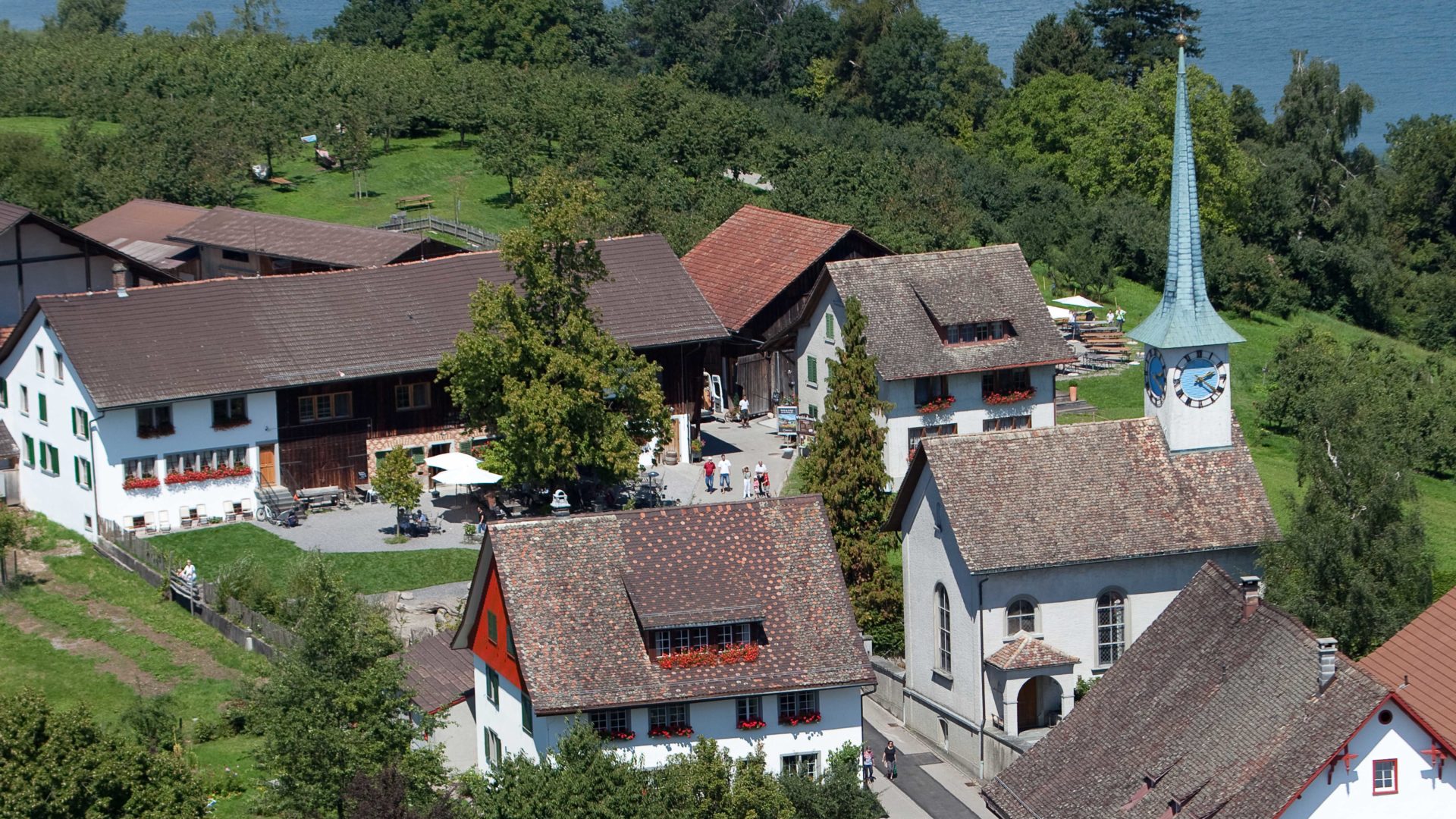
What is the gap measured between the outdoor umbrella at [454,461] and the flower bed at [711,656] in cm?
1984

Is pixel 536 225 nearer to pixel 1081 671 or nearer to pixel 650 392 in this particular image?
pixel 650 392

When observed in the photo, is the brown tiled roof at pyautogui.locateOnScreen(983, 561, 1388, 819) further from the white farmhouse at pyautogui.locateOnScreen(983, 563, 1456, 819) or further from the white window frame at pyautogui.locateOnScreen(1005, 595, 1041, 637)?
the white window frame at pyautogui.locateOnScreen(1005, 595, 1041, 637)

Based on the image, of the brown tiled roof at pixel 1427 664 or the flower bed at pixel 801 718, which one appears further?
the flower bed at pixel 801 718

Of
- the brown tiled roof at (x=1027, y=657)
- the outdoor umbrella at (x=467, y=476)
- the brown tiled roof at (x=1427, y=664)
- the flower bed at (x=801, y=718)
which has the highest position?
the outdoor umbrella at (x=467, y=476)

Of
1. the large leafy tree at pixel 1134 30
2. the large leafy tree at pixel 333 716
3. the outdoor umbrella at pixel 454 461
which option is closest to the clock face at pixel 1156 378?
the outdoor umbrella at pixel 454 461

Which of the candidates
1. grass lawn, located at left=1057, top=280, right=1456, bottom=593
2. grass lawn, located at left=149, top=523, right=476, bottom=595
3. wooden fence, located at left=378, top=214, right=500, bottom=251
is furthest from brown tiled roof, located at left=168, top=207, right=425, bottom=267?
grass lawn, located at left=1057, top=280, right=1456, bottom=593

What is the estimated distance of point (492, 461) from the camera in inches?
2697

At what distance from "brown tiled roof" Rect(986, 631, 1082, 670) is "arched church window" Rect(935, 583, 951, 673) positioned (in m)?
2.01

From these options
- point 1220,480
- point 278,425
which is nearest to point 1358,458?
point 1220,480

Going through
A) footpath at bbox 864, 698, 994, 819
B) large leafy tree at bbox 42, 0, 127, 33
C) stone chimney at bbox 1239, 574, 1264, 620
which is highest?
large leafy tree at bbox 42, 0, 127, 33

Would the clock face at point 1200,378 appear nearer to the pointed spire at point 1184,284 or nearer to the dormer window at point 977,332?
the pointed spire at point 1184,284

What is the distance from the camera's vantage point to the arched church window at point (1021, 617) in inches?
2323

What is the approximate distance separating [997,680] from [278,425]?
2630 centimetres

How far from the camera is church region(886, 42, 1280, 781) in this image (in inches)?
2309
